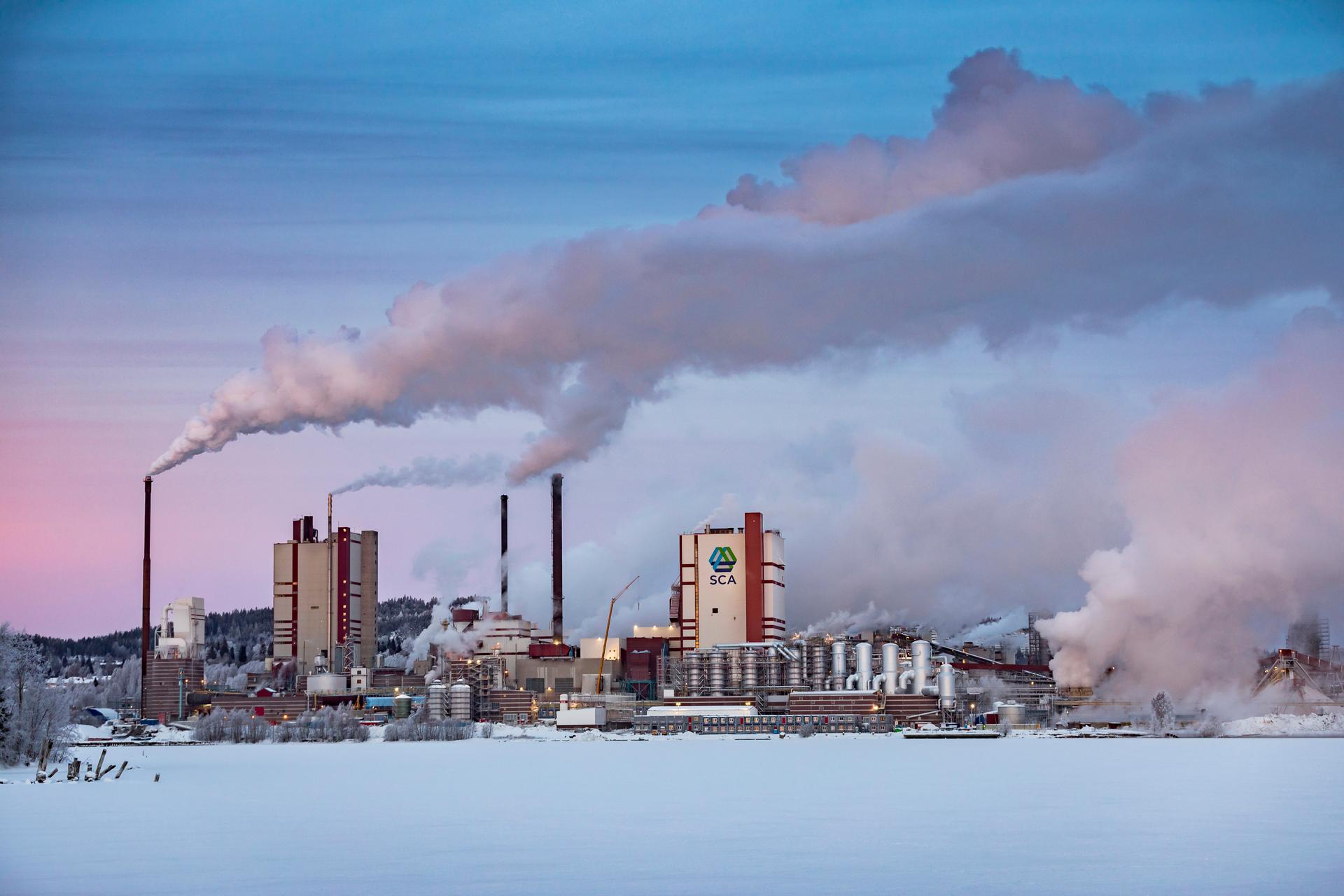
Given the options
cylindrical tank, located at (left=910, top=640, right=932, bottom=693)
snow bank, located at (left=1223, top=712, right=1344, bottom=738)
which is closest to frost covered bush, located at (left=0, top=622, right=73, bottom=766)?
cylindrical tank, located at (left=910, top=640, right=932, bottom=693)

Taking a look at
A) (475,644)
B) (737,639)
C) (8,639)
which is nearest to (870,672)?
(737,639)

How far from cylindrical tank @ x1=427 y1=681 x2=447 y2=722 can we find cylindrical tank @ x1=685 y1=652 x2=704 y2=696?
2353 cm

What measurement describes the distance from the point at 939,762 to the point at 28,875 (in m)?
62.7

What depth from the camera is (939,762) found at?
87.0 meters

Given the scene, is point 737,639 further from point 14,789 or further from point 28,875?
point 28,875

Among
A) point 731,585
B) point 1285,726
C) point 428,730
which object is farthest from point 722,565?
point 1285,726

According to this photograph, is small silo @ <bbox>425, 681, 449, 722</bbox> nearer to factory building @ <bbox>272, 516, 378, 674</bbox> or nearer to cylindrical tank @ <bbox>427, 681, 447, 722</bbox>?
cylindrical tank @ <bbox>427, 681, 447, 722</bbox>

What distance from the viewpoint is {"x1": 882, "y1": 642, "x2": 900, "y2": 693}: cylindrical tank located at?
158 m

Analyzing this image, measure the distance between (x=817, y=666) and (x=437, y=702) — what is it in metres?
37.0

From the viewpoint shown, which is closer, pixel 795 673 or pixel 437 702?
pixel 795 673

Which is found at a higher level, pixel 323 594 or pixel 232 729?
Result: pixel 323 594

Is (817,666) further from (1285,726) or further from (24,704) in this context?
(24,704)

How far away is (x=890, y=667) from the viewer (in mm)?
159375

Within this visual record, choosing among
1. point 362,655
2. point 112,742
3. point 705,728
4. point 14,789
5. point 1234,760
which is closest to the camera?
point 14,789
